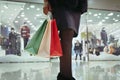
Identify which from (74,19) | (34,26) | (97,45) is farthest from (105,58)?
(74,19)

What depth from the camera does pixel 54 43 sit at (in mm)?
1964

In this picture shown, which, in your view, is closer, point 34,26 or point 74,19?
point 74,19

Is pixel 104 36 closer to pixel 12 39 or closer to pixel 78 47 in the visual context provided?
pixel 78 47

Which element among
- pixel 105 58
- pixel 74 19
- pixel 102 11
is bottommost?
pixel 105 58

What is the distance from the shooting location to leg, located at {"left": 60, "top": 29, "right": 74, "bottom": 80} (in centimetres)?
201

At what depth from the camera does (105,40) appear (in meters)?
10.5

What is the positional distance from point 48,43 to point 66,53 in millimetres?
195

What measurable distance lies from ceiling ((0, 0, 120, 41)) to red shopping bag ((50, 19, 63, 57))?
6.87m

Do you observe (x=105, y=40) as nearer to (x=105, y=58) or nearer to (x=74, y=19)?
(x=105, y=58)

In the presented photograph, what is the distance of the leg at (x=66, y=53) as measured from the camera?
6.58 feet

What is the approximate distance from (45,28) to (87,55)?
829 cm

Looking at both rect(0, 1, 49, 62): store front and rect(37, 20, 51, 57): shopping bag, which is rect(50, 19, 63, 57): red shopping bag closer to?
rect(37, 20, 51, 57): shopping bag

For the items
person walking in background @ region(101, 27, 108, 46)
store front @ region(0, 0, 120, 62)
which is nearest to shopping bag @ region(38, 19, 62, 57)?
store front @ region(0, 0, 120, 62)

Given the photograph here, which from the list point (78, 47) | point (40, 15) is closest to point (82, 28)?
point (78, 47)
